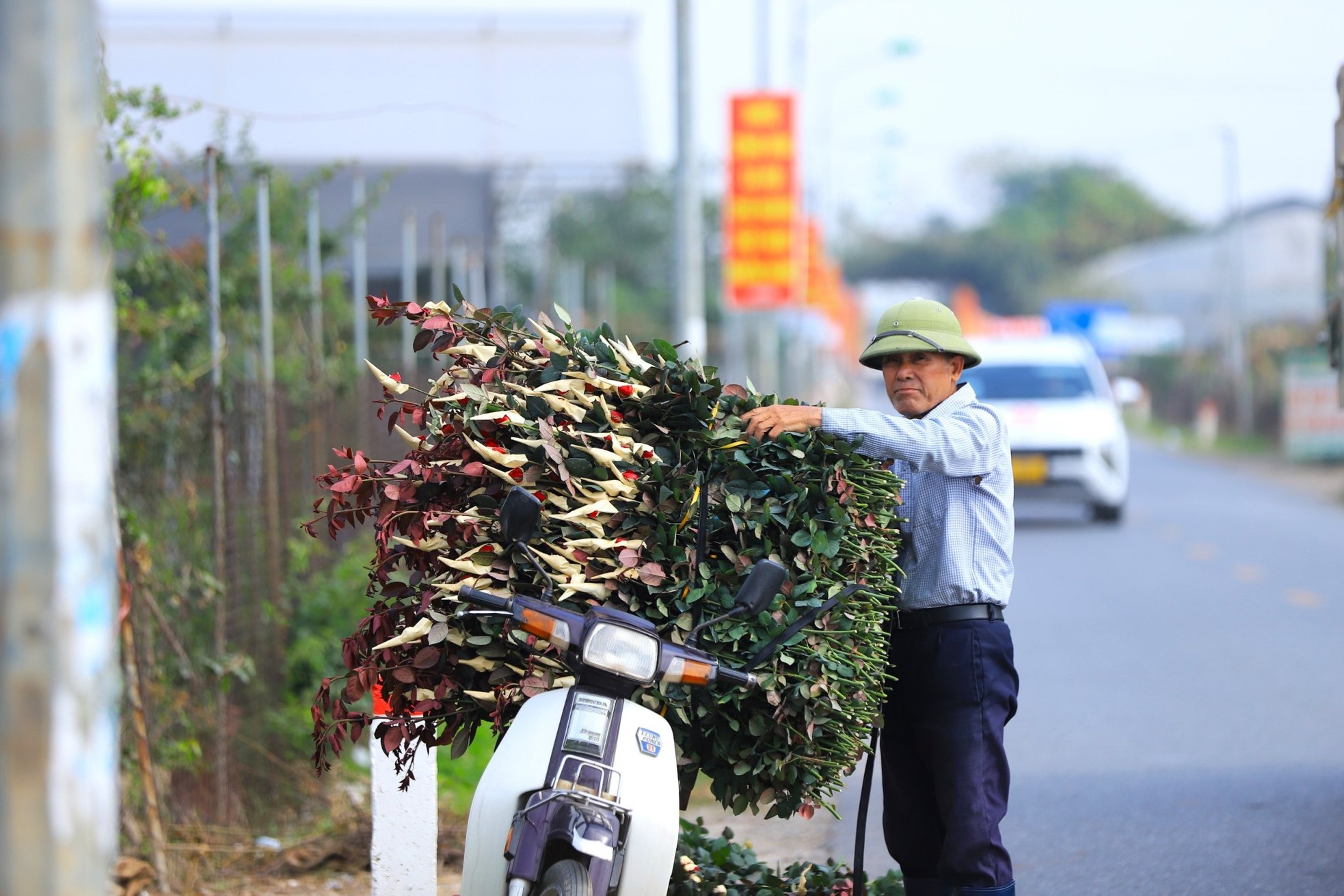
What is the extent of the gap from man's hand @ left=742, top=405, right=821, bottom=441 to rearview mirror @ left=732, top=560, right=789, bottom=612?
0.42 meters

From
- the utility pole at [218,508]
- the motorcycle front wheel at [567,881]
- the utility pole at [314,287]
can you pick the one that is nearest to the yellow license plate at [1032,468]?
the utility pole at [314,287]

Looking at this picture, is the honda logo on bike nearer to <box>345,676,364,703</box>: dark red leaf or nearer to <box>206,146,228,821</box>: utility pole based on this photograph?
<box>345,676,364,703</box>: dark red leaf

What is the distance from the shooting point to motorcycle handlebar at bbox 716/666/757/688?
12.1ft

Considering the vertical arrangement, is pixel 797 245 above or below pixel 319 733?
above

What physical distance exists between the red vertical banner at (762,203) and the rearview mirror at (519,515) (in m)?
16.9

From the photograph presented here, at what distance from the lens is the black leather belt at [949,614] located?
14.1 ft

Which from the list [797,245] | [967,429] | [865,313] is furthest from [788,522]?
[865,313]

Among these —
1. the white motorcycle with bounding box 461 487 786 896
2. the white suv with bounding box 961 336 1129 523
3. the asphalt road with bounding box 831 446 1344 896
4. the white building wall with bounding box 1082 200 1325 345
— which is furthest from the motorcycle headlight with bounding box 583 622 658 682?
the white building wall with bounding box 1082 200 1325 345

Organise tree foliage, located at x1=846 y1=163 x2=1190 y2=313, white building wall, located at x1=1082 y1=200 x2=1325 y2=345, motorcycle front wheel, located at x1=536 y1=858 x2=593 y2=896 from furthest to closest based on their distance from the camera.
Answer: tree foliage, located at x1=846 y1=163 x2=1190 y2=313 < white building wall, located at x1=1082 y1=200 x2=1325 y2=345 < motorcycle front wheel, located at x1=536 y1=858 x2=593 y2=896

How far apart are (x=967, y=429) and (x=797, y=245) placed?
17648 millimetres

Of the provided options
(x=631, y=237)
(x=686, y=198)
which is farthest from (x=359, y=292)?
(x=631, y=237)

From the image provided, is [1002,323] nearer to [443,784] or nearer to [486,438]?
[443,784]

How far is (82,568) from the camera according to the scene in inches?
89.7

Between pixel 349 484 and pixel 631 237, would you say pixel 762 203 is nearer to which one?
pixel 349 484
